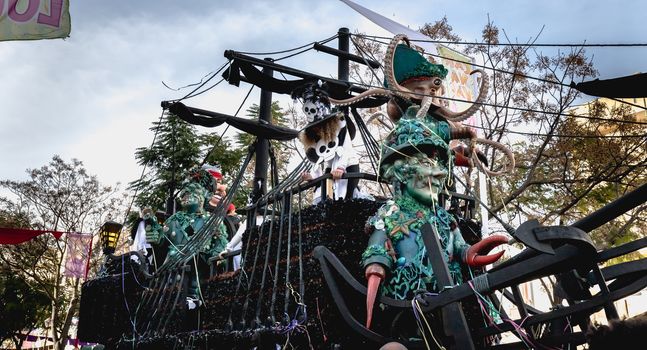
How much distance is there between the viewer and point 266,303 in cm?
530

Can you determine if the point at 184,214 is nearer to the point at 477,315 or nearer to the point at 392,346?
the point at 477,315

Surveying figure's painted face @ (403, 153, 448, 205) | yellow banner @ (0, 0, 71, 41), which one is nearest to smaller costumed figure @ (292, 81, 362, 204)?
figure's painted face @ (403, 153, 448, 205)

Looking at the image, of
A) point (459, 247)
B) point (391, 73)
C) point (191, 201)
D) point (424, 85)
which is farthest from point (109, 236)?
point (459, 247)

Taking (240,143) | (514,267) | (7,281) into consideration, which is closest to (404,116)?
(514,267)

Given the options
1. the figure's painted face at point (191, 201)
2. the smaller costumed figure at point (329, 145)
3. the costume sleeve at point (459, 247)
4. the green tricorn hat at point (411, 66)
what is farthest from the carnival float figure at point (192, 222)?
the costume sleeve at point (459, 247)

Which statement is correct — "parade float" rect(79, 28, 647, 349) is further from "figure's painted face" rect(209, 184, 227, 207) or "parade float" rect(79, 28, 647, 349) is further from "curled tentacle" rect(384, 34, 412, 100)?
"figure's painted face" rect(209, 184, 227, 207)

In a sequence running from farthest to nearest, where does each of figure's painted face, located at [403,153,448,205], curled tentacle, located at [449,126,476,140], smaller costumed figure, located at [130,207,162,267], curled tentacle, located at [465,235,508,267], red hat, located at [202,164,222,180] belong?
red hat, located at [202,164,222,180]
smaller costumed figure, located at [130,207,162,267]
curled tentacle, located at [449,126,476,140]
figure's painted face, located at [403,153,448,205]
curled tentacle, located at [465,235,508,267]

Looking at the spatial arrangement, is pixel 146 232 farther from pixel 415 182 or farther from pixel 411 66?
pixel 415 182

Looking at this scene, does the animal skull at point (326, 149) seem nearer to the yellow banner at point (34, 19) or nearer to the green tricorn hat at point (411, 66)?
the green tricorn hat at point (411, 66)

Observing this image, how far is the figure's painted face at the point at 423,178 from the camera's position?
4.56 m

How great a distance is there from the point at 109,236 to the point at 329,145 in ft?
17.9

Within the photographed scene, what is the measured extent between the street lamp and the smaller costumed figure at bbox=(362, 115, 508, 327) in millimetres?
6423

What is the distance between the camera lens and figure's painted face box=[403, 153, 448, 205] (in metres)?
4.56

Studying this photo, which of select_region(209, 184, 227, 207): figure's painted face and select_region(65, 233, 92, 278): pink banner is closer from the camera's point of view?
select_region(209, 184, 227, 207): figure's painted face
